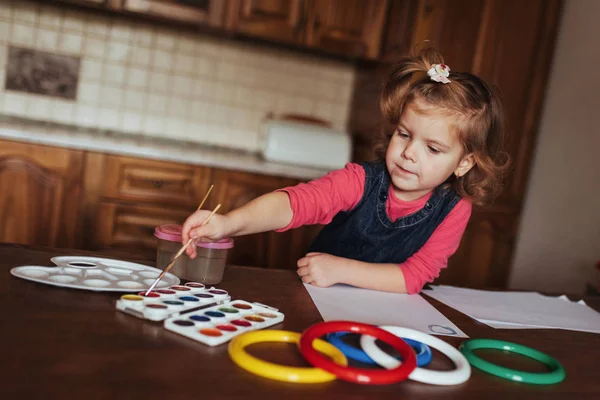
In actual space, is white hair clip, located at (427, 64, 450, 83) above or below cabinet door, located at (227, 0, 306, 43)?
below

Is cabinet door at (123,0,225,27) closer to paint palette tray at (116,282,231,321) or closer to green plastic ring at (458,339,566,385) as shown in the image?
paint palette tray at (116,282,231,321)

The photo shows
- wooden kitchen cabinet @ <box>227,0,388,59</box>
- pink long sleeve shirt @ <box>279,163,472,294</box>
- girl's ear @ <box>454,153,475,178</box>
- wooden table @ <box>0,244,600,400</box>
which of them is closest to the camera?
wooden table @ <box>0,244,600,400</box>

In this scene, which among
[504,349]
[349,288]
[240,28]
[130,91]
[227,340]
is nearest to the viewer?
[227,340]

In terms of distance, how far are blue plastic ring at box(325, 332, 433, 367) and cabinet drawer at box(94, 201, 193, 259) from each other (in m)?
1.73

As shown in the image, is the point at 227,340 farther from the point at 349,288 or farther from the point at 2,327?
the point at 349,288

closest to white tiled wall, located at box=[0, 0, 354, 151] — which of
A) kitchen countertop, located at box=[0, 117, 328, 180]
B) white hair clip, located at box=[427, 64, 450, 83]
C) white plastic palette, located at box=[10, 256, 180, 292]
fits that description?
kitchen countertop, located at box=[0, 117, 328, 180]

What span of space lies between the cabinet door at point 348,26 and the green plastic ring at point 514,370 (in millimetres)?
2073

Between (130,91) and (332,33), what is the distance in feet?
3.17

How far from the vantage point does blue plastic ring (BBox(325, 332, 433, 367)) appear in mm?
692

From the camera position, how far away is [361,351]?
2.30 feet

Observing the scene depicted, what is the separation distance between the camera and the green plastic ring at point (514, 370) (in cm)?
73

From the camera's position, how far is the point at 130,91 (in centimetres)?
276

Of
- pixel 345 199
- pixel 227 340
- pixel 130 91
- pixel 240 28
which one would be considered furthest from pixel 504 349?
pixel 130 91

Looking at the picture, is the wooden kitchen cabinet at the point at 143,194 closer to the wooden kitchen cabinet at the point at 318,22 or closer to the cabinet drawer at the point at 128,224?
the cabinet drawer at the point at 128,224
